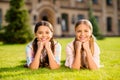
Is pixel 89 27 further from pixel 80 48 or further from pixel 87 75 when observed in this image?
pixel 87 75

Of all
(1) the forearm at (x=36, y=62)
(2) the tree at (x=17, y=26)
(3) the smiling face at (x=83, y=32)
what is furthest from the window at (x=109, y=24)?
(1) the forearm at (x=36, y=62)

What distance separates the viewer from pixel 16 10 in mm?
22281

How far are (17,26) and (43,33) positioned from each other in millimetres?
15537

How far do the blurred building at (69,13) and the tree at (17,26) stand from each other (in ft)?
→ 32.8

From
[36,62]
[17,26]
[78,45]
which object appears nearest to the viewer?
[78,45]

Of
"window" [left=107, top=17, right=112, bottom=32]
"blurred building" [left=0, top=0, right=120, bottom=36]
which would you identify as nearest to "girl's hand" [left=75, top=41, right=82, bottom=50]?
"blurred building" [left=0, top=0, right=120, bottom=36]

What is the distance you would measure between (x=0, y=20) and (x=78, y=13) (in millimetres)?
12259

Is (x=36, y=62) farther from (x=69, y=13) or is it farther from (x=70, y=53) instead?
(x=69, y=13)

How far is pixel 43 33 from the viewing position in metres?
6.59

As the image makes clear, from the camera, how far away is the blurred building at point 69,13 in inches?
1344

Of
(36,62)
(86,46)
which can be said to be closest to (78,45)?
(86,46)

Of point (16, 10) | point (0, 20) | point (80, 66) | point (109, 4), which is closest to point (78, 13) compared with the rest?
point (109, 4)

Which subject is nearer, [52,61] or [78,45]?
[78,45]

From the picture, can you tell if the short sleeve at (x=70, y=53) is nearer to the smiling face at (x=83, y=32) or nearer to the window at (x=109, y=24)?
the smiling face at (x=83, y=32)
